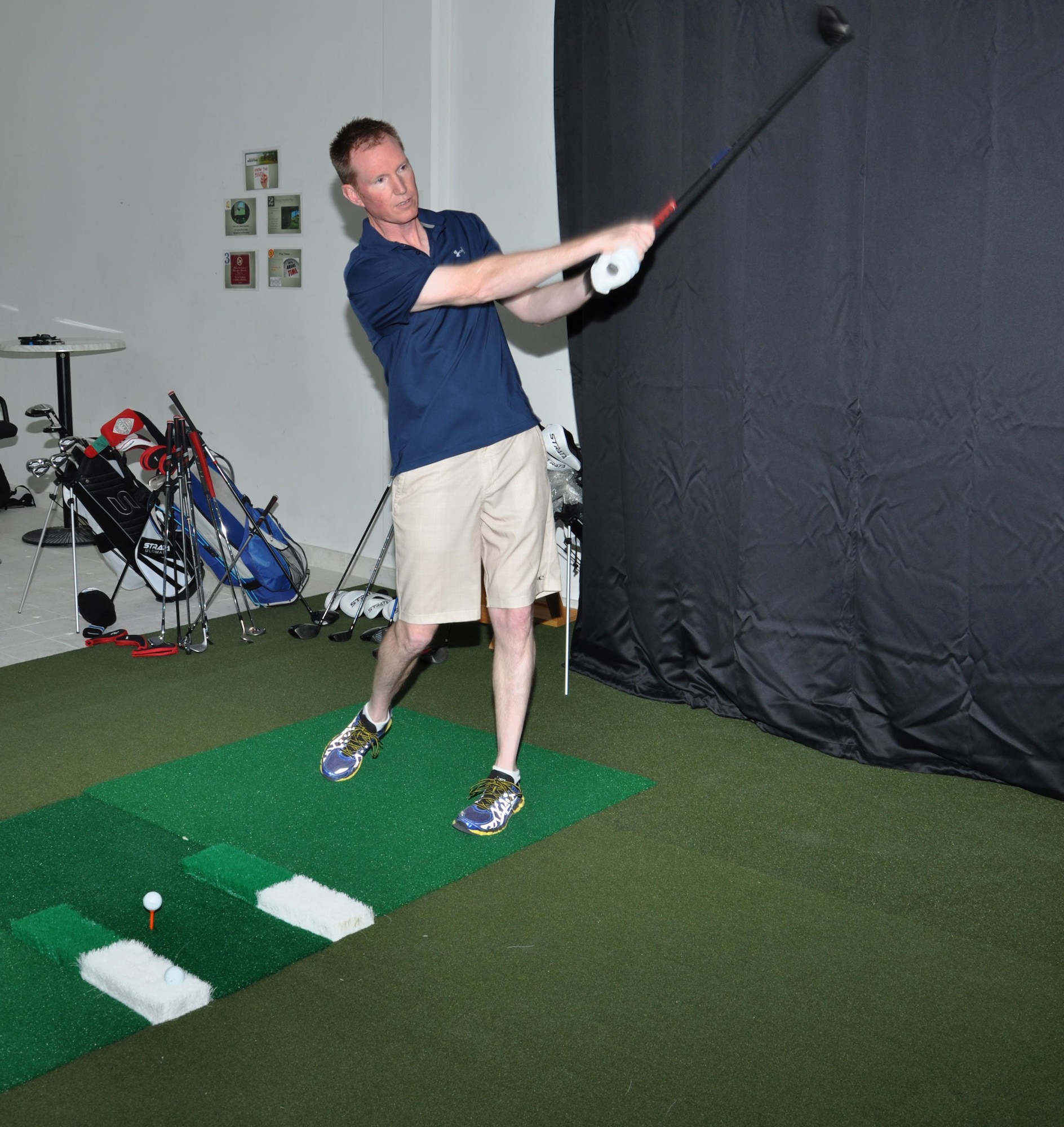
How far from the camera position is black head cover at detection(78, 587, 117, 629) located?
14.2ft

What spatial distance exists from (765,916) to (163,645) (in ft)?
8.62

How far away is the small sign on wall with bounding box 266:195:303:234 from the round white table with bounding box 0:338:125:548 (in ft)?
3.94

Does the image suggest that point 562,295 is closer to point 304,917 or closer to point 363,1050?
point 304,917

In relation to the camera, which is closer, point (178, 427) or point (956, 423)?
point (956, 423)

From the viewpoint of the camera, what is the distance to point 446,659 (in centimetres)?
407

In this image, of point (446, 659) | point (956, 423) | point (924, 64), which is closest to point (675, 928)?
point (956, 423)

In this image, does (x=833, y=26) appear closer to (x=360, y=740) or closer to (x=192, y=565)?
(x=360, y=740)

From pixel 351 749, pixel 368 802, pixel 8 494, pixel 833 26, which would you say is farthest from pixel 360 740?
pixel 8 494

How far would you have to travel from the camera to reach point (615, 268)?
2.42 m

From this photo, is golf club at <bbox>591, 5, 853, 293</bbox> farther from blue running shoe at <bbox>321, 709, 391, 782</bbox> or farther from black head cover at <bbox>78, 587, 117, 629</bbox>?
→ black head cover at <bbox>78, 587, 117, 629</bbox>

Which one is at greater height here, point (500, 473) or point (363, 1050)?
point (500, 473)

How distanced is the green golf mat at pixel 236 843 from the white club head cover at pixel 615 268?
1305 millimetres

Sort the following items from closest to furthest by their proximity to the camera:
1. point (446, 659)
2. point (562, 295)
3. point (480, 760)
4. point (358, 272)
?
point (358, 272) < point (562, 295) < point (480, 760) < point (446, 659)

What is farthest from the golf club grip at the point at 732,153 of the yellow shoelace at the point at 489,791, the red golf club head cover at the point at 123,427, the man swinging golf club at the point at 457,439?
the red golf club head cover at the point at 123,427
